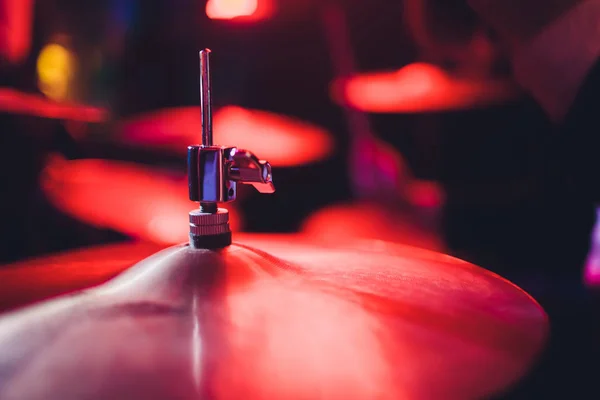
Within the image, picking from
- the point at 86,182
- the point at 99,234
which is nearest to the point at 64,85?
the point at 86,182

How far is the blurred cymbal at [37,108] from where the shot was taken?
1132mm

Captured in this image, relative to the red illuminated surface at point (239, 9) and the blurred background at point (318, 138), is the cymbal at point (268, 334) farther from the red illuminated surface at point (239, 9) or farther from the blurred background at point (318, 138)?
the red illuminated surface at point (239, 9)

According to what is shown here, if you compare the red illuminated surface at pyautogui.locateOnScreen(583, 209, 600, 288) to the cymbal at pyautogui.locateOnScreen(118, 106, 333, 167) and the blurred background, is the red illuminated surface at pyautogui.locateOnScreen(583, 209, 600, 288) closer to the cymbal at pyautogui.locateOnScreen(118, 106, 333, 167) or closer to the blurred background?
the blurred background

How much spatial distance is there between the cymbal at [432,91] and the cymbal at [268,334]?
35.4 inches

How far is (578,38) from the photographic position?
2.00ft

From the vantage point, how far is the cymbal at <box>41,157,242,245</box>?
4.37 ft

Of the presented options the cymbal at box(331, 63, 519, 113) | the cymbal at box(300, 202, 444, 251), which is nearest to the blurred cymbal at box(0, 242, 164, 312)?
the cymbal at box(300, 202, 444, 251)

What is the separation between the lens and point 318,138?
1426mm

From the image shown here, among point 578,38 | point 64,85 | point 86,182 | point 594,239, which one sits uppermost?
point 64,85

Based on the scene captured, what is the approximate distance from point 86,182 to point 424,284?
3.80 feet

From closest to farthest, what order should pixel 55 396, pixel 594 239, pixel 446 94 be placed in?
pixel 55 396, pixel 594 239, pixel 446 94

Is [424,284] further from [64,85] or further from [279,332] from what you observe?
[64,85]

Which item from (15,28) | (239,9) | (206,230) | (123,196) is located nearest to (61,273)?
(206,230)

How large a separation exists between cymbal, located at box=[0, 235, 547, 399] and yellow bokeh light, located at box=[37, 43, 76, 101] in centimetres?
144
